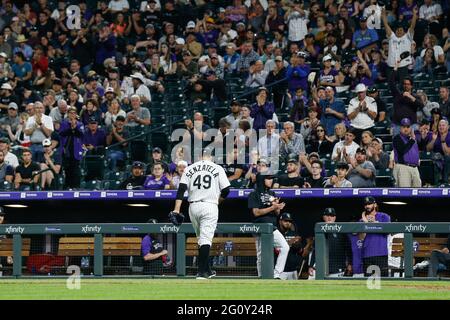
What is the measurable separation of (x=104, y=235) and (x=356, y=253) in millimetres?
4046

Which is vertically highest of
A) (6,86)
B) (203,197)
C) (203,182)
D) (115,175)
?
(6,86)

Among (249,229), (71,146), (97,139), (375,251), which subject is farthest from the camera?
(97,139)

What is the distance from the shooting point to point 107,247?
57.4ft

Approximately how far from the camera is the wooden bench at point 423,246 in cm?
1616

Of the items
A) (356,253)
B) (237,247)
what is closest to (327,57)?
(237,247)

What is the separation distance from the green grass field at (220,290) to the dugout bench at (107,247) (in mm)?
1642

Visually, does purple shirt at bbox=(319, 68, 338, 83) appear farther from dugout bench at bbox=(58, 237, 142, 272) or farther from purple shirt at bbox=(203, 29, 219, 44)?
dugout bench at bbox=(58, 237, 142, 272)

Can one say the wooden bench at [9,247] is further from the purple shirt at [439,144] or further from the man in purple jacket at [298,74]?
the purple shirt at [439,144]

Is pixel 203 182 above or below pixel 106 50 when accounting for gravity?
below

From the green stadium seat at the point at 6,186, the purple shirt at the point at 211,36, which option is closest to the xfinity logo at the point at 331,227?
the green stadium seat at the point at 6,186

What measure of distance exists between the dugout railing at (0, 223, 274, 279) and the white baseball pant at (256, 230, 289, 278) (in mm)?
72

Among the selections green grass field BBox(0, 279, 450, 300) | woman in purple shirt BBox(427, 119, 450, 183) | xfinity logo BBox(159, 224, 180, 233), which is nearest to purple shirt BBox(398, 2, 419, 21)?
woman in purple shirt BBox(427, 119, 450, 183)

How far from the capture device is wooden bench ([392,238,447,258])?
1616cm

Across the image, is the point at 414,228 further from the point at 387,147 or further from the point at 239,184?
the point at 239,184
